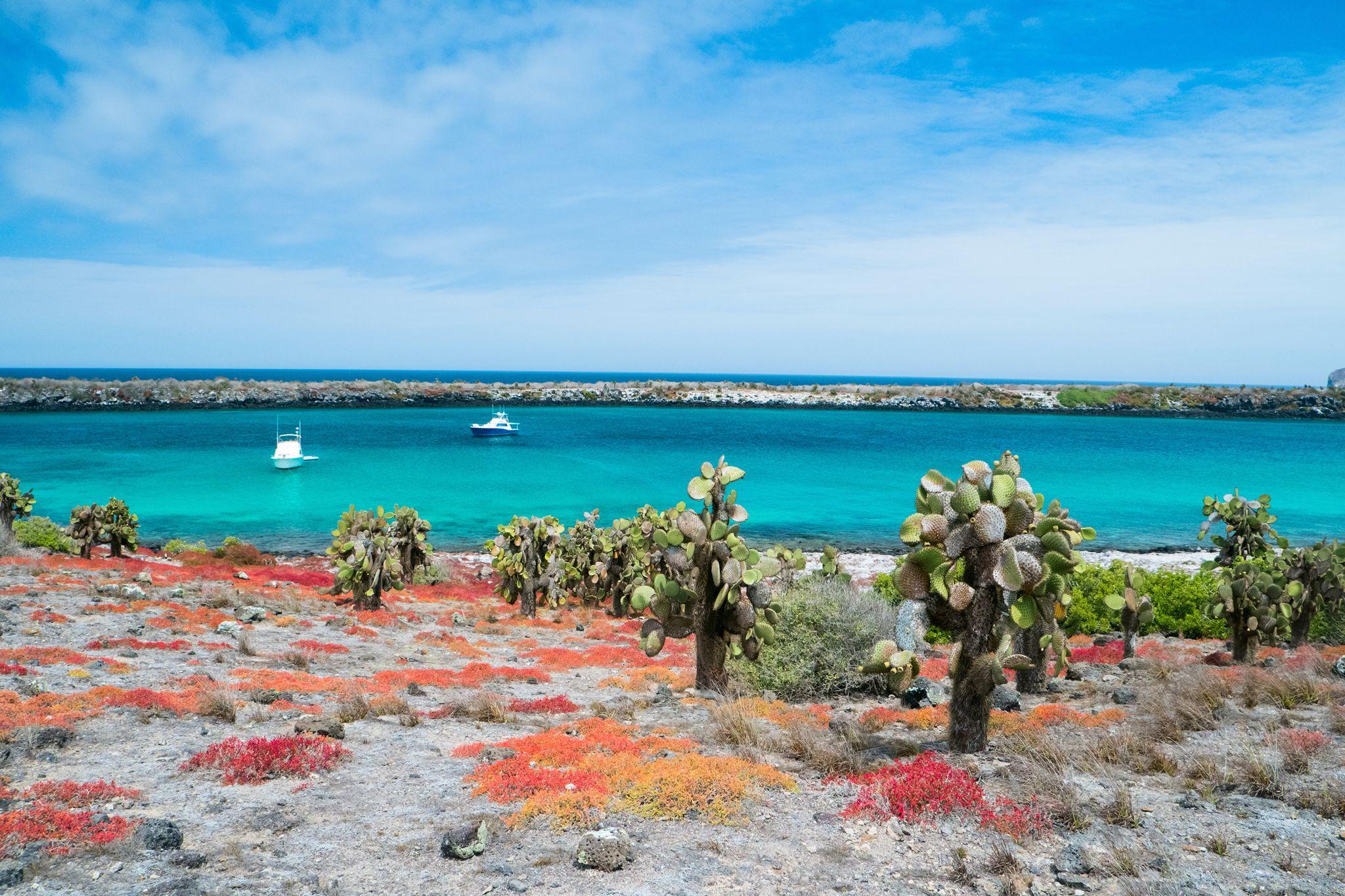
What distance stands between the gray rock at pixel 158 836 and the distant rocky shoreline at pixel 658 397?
119709 mm

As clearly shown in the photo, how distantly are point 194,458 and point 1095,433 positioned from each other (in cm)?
9621

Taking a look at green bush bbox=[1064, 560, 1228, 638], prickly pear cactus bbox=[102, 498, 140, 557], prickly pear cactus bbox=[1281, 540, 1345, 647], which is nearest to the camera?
prickly pear cactus bbox=[1281, 540, 1345, 647]

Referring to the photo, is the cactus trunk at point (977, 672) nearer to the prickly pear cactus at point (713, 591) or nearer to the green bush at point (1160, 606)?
the prickly pear cactus at point (713, 591)

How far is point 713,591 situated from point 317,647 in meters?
7.42

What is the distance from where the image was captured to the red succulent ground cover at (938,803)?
5867mm

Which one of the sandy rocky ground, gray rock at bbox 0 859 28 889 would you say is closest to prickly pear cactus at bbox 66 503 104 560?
the sandy rocky ground

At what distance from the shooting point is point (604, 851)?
534cm

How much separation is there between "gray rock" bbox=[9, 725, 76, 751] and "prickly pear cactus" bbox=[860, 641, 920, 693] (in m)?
7.98

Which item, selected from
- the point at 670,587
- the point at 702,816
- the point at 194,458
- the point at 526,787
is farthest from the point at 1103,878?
the point at 194,458

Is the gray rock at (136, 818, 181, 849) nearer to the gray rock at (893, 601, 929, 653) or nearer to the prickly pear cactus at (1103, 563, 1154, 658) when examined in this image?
the gray rock at (893, 601, 929, 653)

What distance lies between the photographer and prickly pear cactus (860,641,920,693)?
779 centimetres

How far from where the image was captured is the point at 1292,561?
13.4 meters

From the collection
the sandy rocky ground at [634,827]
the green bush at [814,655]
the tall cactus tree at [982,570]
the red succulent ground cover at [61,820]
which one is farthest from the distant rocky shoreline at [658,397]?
the tall cactus tree at [982,570]

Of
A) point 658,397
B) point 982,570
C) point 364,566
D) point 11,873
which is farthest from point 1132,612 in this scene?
point 658,397
